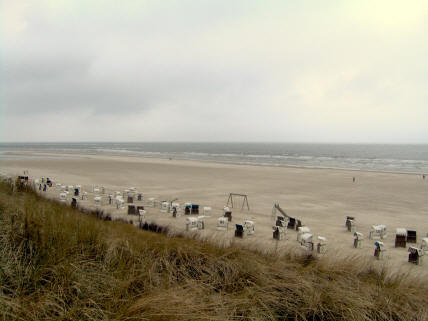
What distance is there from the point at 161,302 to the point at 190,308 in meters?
0.27

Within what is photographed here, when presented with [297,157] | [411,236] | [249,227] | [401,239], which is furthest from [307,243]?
[297,157]

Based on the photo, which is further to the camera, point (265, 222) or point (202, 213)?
point (202, 213)

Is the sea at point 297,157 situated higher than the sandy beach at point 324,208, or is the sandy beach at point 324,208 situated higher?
the sea at point 297,157

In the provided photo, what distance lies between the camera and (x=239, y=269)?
11.5ft

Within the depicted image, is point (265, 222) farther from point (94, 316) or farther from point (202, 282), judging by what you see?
point (94, 316)

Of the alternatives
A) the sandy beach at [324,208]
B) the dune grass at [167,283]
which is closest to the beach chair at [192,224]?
the sandy beach at [324,208]

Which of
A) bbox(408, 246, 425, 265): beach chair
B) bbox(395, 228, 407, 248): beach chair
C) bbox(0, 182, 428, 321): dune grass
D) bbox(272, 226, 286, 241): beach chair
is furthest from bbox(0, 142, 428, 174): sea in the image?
bbox(0, 182, 428, 321): dune grass

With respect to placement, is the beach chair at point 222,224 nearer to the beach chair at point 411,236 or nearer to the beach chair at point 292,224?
the beach chair at point 292,224

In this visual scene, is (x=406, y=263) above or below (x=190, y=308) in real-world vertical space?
below

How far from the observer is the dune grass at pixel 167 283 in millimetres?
2432

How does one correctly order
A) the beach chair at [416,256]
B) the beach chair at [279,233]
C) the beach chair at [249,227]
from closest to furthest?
the beach chair at [416,256] → the beach chair at [279,233] → the beach chair at [249,227]

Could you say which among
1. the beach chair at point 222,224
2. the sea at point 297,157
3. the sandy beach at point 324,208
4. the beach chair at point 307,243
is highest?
the sea at point 297,157

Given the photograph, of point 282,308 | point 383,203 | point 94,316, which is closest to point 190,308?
point 94,316

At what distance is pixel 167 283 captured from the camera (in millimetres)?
3162
